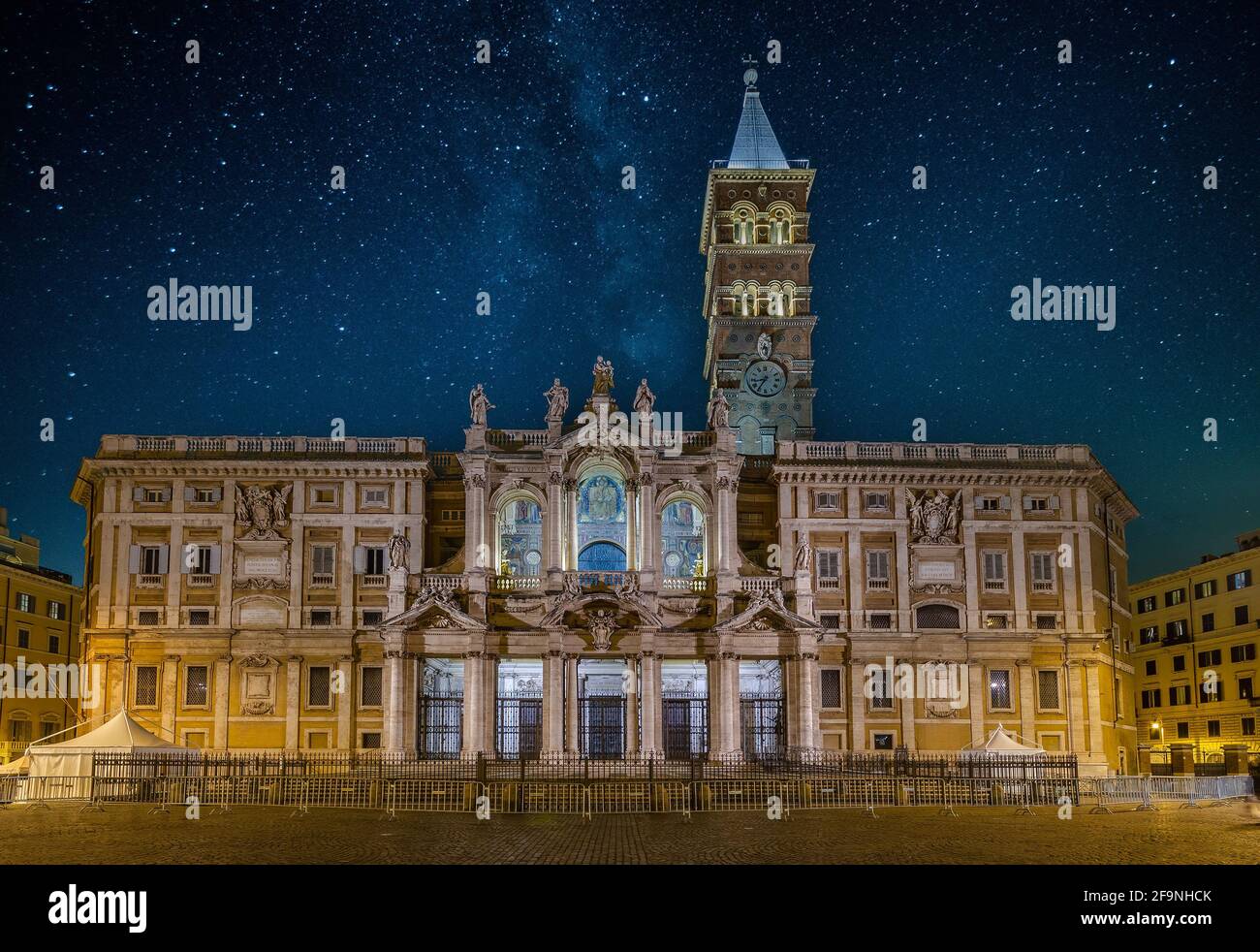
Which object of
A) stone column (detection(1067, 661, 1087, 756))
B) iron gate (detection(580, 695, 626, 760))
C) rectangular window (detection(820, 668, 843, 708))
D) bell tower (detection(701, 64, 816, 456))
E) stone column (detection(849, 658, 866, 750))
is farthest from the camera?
bell tower (detection(701, 64, 816, 456))

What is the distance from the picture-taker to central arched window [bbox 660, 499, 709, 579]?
65.3 m

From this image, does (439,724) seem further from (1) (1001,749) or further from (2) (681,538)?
(1) (1001,749)

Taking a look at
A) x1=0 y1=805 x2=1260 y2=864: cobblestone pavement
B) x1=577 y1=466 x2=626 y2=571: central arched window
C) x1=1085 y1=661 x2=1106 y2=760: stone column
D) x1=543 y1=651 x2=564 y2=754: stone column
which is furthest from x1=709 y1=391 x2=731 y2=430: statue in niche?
x1=0 y1=805 x2=1260 y2=864: cobblestone pavement

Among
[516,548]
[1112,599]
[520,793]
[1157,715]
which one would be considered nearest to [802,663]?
[516,548]

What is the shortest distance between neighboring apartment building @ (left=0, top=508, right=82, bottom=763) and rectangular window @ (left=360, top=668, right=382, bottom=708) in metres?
19.3

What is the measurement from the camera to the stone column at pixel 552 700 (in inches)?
2328

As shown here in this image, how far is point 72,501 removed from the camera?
73.9 meters

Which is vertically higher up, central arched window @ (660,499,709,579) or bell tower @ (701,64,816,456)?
bell tower @ (701,64,816,456)

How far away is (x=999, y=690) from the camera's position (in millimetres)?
64625

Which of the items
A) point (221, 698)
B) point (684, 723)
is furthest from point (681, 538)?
point (221, 698)

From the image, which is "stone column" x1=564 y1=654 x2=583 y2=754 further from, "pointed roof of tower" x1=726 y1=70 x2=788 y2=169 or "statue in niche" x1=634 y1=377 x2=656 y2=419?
"pointed roof of tower" x1=726 y1=70 x2=788 y2=169

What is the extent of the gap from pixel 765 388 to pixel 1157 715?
38.3m

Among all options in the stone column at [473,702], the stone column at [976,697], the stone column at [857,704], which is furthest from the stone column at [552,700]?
the stone column at [976,697]
